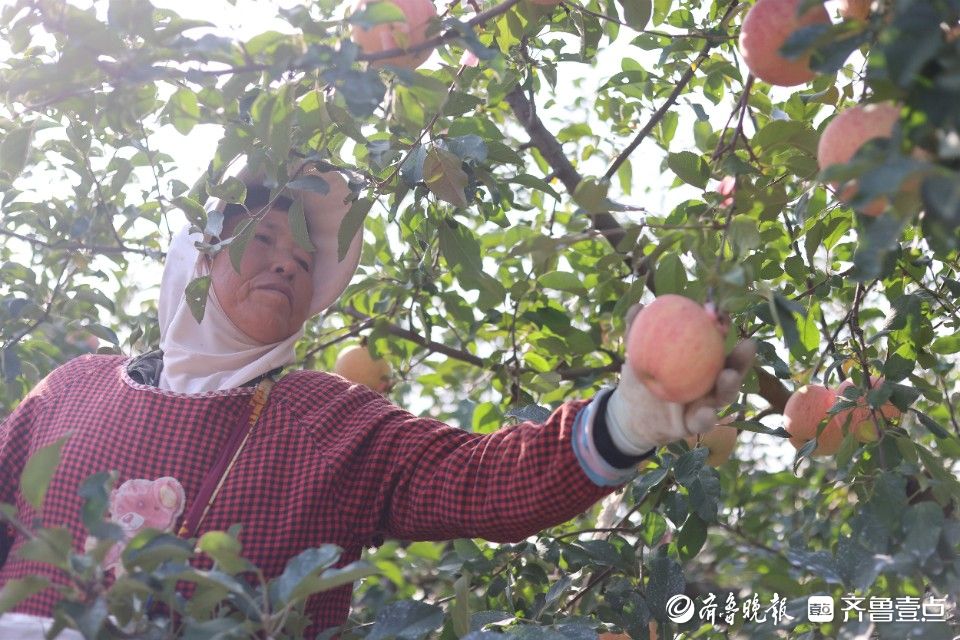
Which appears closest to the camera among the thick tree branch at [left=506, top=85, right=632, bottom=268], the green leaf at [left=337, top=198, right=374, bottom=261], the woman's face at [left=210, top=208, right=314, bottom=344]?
the green leaf at [left=337, top=198, right=374, bottom=261]

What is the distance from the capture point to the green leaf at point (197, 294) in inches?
61.7

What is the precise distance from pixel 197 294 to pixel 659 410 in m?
0.70

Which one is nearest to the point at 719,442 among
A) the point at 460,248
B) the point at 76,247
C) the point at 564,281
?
the point at 564,281

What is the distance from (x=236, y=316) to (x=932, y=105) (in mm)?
1267

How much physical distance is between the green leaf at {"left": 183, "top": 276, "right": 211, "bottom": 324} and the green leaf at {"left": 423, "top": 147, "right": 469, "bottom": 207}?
1.16 ft

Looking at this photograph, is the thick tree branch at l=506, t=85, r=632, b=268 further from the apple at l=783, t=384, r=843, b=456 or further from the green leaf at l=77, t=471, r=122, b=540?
the green leaf at l=77, t=471, r=122, b=540

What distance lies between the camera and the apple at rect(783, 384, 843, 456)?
179 cm

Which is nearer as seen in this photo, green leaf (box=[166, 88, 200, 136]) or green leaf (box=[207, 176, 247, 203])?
green leaf (box=[166, 88, 200, 136])

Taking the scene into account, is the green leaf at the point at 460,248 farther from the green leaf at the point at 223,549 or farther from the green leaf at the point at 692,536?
the green leaf at the point at 223,549

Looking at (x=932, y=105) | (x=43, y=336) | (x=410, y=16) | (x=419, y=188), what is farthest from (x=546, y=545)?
(x=43, y=336)

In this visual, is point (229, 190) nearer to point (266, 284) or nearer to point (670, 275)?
point (266, 284)

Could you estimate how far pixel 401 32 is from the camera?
1.30m

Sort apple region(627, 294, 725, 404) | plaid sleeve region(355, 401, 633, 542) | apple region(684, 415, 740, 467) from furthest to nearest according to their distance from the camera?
apple region(684, 415, 740, 467), plaid sleeve region(355, 401, 633, 542), apple region(627, 294, 725, 404)

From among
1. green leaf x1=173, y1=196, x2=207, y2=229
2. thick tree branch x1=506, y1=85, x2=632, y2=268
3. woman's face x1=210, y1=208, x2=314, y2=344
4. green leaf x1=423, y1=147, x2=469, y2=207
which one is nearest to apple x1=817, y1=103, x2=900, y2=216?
green leaf x1=423, y1=147, x2=469, y2=207
